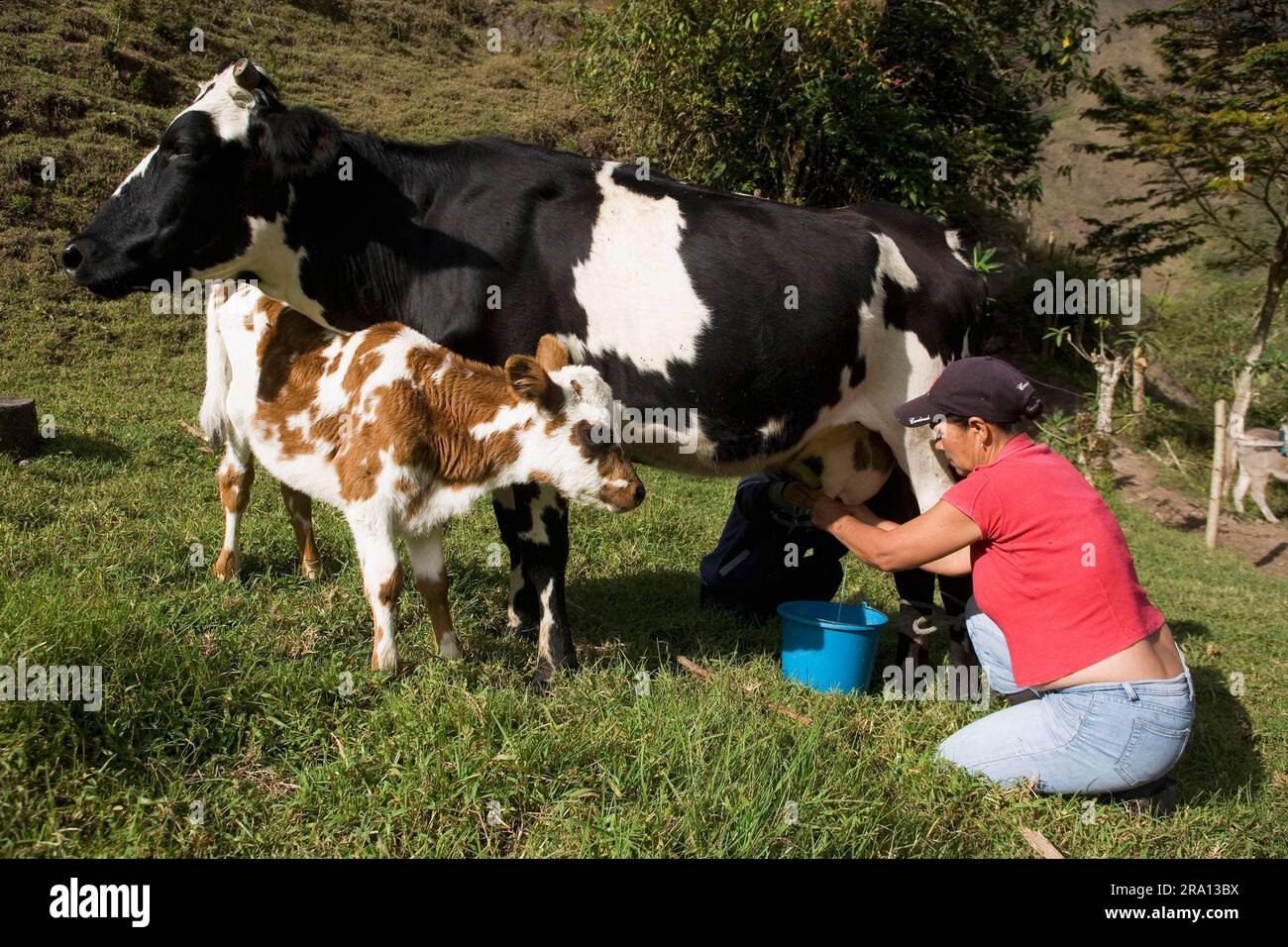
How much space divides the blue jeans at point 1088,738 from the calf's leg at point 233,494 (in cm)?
362

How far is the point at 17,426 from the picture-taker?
6.90m

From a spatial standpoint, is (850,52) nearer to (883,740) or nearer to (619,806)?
(883,740)

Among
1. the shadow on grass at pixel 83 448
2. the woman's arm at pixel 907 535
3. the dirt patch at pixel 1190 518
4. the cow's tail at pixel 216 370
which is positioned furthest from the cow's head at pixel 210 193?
the dirt patch at pixel 1190 518

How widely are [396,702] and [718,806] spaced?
1.25 metres

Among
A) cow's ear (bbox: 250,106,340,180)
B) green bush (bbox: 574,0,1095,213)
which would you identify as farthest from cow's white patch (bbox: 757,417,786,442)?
green bush (bbox: 574,0,1095,213)

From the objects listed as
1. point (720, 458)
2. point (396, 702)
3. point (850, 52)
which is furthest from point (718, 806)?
point (850, 52)

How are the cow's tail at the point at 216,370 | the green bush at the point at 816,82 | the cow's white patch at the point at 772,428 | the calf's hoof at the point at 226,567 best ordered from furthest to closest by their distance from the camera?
the green bush at the point at 816,82
the cow's tail at the point at 216,370
the calf's hoof at the point at 226,567
the cow's white patch at the point at 772,428

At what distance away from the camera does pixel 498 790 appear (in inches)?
128

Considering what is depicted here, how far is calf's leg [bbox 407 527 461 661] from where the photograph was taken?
437cm

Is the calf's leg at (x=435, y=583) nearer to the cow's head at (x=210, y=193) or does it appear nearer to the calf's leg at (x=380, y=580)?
the calf's leg at (x=380, y=580)

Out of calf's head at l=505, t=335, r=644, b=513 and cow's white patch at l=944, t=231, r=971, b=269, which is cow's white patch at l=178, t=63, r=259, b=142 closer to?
calf's head at l=505, t=335, r=644, b=513

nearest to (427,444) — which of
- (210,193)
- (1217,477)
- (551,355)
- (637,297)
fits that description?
(551,355)

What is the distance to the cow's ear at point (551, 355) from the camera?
436 cm

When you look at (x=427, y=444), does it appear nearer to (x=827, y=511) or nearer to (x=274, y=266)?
(x=274, y=266)
